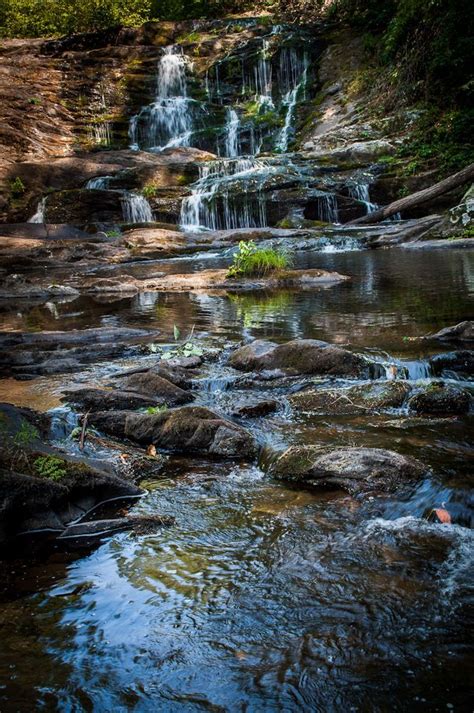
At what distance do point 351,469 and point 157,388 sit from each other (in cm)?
237

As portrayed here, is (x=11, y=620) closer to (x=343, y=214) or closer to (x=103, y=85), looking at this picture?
(x=343, y=214)

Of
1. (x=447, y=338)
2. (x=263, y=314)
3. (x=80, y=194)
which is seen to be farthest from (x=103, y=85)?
(x=447, y=338)

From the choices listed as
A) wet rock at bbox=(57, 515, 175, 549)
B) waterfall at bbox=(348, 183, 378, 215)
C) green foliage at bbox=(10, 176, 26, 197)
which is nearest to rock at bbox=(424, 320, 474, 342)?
wet rock at bbox=(57, 515, 175, 549)

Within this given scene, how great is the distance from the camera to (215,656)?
221cm

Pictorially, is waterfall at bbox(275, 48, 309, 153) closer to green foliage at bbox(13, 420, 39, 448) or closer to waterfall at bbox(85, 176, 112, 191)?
waterfall at bbox(85, 176, 112, 191)

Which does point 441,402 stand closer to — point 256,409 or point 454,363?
point 454,363

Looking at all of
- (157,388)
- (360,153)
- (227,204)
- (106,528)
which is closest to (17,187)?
(227,204)

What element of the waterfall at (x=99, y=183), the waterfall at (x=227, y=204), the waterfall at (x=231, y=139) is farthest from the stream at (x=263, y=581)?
the waterfall at (x=231, y=139)

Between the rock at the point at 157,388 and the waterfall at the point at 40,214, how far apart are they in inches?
766

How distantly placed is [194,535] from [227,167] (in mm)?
22600

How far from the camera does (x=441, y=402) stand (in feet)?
15.9

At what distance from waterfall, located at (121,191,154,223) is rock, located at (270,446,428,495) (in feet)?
65.0

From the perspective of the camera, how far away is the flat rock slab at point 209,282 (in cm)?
1234

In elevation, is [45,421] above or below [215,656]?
above
